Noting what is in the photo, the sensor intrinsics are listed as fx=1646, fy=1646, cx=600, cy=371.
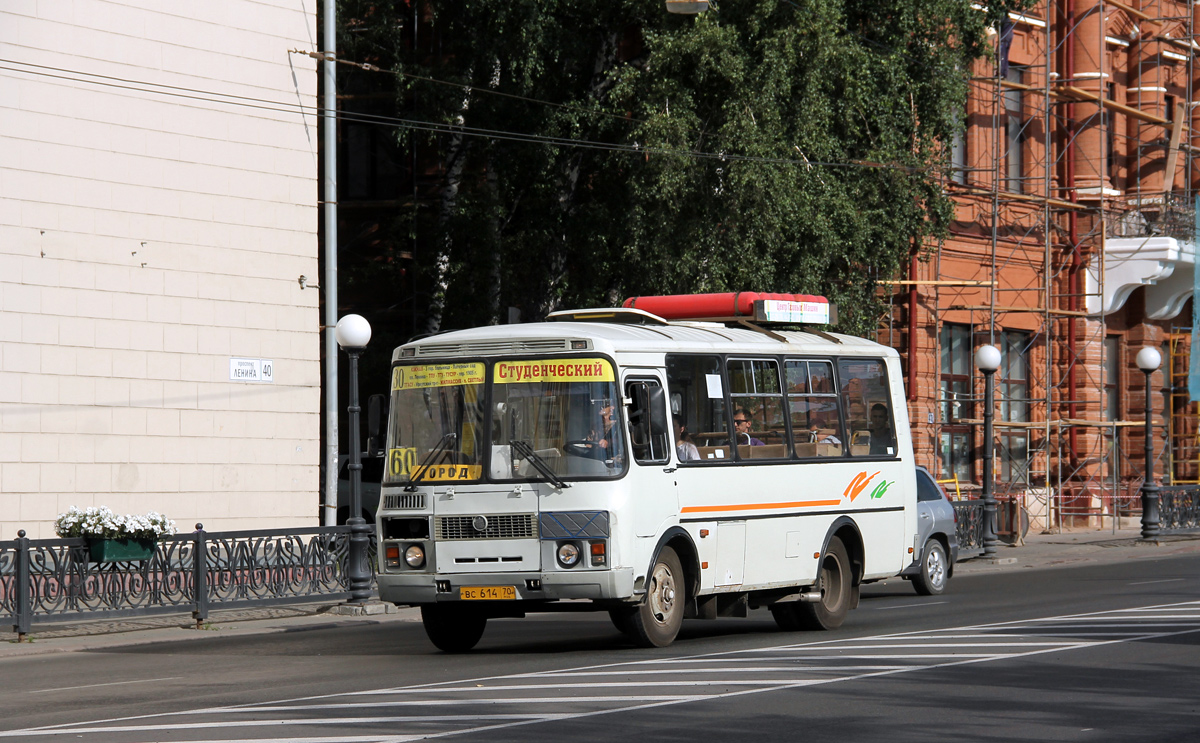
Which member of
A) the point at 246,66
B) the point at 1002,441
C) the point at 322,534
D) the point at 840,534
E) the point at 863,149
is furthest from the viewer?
the point at 1002,441

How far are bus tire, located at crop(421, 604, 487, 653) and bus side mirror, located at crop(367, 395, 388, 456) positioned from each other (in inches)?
61.8

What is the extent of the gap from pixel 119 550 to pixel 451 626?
17.6 ft

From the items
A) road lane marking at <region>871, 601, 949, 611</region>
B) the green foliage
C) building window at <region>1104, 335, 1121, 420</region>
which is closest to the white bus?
road lane marking at <region>871, 601, 949, 611</region>

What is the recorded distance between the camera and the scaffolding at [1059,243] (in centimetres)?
3644

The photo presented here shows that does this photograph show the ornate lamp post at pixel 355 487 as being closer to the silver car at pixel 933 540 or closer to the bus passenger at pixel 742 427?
the bus passenger at pixel 742 427

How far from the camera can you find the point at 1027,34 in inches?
1521

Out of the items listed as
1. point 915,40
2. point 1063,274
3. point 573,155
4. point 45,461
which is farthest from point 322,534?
point 1063,274

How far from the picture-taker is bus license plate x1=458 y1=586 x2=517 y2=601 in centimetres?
1429

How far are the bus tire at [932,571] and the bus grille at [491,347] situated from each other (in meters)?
9.47

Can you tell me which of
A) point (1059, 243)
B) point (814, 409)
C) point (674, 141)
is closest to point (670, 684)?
point (814, 409)

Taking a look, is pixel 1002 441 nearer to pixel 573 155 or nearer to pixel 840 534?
→ pixel 573 155

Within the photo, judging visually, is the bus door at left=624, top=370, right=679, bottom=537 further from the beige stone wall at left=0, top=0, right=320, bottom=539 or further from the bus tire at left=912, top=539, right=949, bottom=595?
the beige stone wall at left=0, top=0, right=320, bottom=539

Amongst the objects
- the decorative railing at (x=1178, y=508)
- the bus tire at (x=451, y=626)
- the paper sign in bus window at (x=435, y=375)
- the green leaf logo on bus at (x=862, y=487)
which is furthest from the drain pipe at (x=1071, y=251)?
the paper sign in bus window at (x=435, y=375)

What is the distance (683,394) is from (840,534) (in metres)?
3.05
